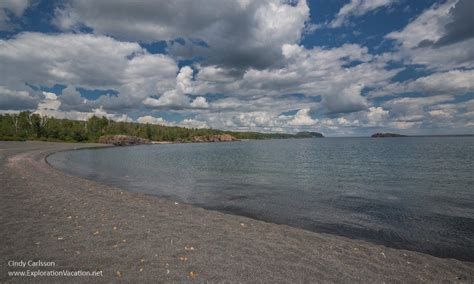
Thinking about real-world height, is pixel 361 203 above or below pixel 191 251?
below

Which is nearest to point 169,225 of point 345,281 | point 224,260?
point 224,260

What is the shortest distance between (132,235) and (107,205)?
6527 millimetres

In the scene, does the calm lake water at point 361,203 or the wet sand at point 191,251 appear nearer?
the wet sand at point 191,251

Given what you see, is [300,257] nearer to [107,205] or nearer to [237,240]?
[237,240]

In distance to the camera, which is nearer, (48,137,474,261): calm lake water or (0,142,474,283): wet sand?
(0,142,474,283): wet sand

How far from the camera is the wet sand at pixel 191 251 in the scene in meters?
8.13

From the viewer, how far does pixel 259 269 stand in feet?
27.8

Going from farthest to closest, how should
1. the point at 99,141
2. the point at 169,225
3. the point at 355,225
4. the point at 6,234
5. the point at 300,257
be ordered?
the point at 99,141 → the point at 355,225 → the point at 169,225 → the point at 6,234 → the point at 300,257

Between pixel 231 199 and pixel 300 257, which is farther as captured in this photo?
pixel 231 199

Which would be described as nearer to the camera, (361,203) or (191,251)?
(191,251)

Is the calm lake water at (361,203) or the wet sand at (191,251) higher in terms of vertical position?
the wet sand at (191,251)

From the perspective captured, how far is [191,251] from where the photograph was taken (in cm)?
962

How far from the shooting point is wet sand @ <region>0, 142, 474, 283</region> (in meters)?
8.13

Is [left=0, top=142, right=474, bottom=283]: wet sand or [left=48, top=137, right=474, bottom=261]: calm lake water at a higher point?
[left=0, top=142, right=474, bottom=283]: wet sand
